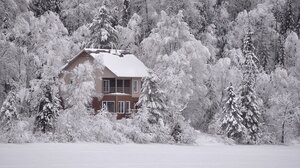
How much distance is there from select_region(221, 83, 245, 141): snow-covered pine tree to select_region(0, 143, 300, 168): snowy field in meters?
13.4

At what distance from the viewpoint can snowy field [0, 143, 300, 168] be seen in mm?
25406

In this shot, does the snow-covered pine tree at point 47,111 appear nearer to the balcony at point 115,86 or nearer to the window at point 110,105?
the window at point 110,105

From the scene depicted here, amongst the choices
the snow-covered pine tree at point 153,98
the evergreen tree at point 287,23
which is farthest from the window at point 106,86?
the evergreen tree at point 287,23

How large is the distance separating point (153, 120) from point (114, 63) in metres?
11.5

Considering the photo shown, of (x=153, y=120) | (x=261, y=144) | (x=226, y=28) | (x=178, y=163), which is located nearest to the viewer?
(x=178, y=163)

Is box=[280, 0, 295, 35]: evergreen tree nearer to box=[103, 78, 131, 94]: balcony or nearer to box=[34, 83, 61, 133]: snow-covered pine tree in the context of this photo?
box=[103, 78, 131, 94]: balcony

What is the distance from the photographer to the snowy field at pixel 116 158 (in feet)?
83.4

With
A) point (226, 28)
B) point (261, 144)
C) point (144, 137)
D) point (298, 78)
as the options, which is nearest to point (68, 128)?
point (144, 137)

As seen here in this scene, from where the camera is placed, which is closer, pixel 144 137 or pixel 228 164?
pixel 228 164

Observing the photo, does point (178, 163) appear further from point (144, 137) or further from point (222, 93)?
point (222, 93)

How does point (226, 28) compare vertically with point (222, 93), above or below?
above

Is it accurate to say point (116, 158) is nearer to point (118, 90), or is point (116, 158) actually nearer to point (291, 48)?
point (118, 90)

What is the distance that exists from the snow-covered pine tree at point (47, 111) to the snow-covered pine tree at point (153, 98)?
8004mm

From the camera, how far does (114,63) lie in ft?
172
